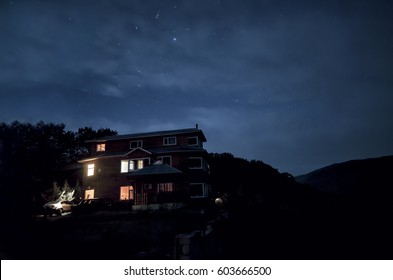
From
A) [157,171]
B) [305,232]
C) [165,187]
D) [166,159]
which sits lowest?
[305,232]

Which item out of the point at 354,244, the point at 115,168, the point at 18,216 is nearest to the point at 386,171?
the point at 354,244

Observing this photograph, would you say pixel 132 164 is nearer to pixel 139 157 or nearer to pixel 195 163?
pixel 139 157

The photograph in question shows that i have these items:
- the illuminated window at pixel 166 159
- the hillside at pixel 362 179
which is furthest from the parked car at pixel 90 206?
the hillside at pixel 362 179

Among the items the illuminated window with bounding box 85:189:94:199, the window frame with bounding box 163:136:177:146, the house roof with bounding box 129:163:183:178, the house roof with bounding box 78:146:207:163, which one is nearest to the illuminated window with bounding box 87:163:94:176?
the house roof with bounding box 78:146:207:163

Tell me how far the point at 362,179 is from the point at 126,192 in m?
36.7

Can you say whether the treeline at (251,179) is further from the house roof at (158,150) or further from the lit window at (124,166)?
the lit window at (124,166)

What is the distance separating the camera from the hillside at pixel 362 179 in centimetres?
3096

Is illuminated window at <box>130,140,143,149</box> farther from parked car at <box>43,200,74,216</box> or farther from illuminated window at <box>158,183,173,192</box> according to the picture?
parked car at <box>43,200,74,216</box>

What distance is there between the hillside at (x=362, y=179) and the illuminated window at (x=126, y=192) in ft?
88.0

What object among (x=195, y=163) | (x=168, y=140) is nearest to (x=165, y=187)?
(x=195, y=163)

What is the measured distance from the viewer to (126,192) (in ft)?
97.2

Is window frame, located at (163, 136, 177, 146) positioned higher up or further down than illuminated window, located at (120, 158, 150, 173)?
higher up

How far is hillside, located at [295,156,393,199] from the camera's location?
31.0 m
